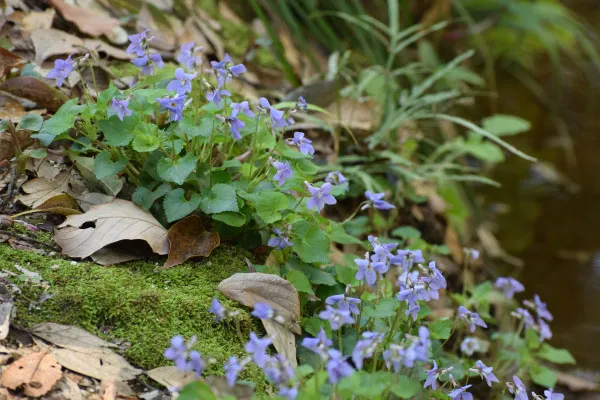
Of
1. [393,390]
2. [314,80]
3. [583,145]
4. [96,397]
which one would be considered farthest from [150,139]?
[583,145]

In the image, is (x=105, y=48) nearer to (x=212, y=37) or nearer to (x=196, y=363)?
(x=212, y=37)

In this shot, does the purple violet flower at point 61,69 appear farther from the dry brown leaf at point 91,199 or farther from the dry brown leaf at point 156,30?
the dry brown leaf at point 156,30

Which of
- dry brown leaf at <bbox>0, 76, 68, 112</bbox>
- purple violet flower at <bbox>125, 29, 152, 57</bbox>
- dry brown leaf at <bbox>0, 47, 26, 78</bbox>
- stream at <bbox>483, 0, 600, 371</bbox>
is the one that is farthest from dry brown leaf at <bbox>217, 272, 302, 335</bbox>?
stream at <bbox>483, 0, 600, 371</bbox>

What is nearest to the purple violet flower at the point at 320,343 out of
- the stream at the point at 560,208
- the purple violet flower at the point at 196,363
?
the purple violet flower at the point at 196,363

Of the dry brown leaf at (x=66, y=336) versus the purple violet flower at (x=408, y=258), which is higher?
the purple violet flower at (x=408, y=258)

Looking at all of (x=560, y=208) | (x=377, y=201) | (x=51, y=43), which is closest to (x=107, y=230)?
(x=377, y=201)

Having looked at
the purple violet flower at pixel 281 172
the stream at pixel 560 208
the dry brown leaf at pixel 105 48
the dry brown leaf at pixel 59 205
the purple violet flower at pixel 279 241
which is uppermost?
the purple violet flower at pixel 281 172

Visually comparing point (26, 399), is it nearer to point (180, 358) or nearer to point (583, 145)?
point (180, 358)
